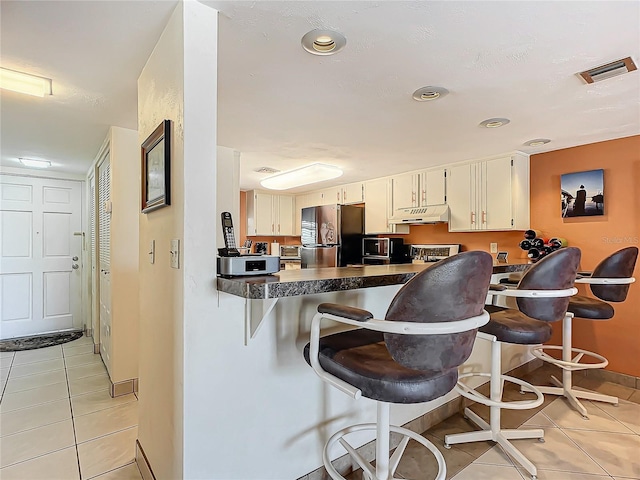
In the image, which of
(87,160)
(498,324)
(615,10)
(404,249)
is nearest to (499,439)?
(498,324)

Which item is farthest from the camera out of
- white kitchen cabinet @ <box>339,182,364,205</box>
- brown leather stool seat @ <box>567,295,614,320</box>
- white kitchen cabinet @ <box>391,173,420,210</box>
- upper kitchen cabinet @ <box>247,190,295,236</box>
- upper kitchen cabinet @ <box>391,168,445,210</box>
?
upper kitchen cabinet @ <box>247,190,295,236</box>

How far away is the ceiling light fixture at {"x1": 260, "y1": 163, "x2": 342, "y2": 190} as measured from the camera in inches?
165

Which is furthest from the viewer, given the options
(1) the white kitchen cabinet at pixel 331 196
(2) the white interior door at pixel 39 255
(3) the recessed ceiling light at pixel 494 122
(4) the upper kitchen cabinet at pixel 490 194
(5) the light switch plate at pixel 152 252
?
(1) the white kitchen cabinet at pixel 331 196

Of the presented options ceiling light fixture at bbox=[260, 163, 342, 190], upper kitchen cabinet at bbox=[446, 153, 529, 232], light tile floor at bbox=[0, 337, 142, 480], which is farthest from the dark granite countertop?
ceiling light fixture at bbox=[260, 163, 342, 190]

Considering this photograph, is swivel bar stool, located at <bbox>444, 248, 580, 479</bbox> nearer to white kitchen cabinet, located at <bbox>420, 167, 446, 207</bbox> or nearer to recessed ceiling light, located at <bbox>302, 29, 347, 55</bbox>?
recessed ceiling light, located at <bbox>302, 29, 347, 55</bbox>

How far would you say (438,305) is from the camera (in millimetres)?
1105

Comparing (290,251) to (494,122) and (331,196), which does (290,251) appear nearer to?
(331,196)

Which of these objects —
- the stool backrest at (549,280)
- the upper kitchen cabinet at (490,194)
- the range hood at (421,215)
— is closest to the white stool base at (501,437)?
the stool backrest at (549,280)

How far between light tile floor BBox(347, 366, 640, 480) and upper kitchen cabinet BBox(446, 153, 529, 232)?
174 cm

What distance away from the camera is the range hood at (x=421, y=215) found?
399 centimetres

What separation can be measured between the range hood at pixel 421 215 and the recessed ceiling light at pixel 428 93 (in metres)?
1.99

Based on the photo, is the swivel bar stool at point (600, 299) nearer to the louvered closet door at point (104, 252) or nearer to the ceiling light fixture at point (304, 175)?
the ceiling light fixture at point (304, 175)

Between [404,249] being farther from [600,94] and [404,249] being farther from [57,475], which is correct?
[57,475]

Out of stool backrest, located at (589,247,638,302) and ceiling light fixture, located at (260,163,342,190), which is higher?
ceiling light fixture, located at (260,163,342,190)
